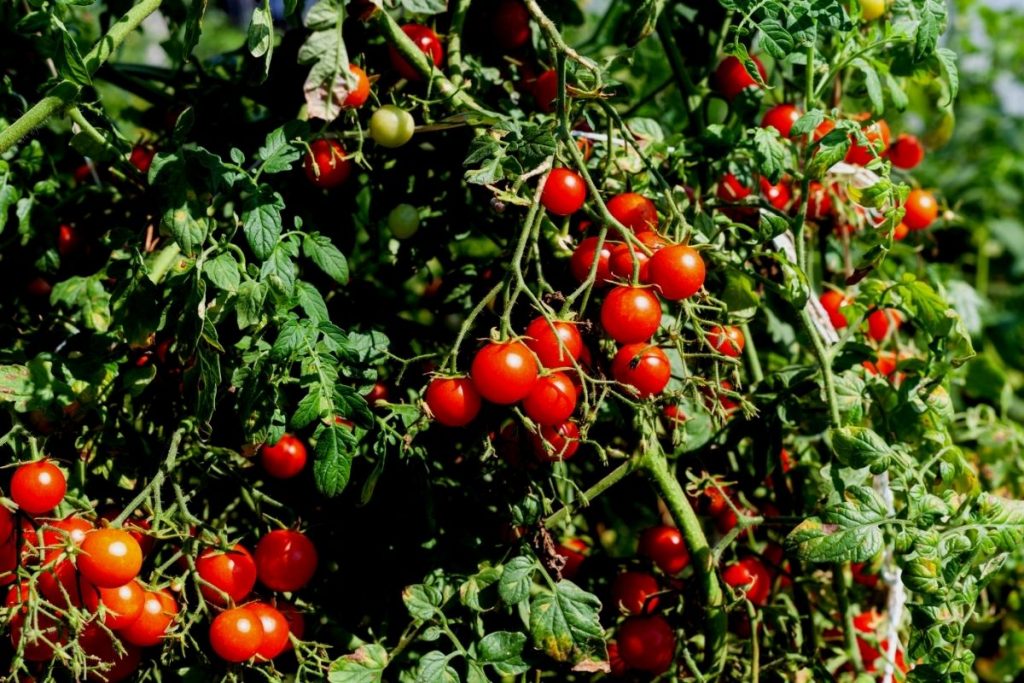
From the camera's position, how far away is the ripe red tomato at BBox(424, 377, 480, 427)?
0.86 meters

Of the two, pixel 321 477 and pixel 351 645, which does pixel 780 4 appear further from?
pixel 351 645

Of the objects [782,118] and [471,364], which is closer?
[471,364]

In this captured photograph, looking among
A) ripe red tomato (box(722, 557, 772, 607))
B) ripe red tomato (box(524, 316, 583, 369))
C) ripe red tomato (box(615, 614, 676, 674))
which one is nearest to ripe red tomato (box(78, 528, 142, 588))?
ripe red tomato (box(524, 316, 583, 369))

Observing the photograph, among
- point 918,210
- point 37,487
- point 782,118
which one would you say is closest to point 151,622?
point 37,487

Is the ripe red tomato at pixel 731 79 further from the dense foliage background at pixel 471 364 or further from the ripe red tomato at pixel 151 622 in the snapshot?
Answer: the ripe red tomato at pixel 151 622

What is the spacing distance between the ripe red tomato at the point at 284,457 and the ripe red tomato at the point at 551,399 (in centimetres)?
32

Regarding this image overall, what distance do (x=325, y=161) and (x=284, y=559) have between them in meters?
0.43

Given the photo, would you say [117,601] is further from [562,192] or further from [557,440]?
[562,192]

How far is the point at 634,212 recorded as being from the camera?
3.08 feet

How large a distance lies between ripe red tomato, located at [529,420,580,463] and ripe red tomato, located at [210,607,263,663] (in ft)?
1.06

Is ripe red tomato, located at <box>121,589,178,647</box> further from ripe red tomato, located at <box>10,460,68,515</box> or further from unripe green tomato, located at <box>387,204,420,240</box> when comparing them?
unripe green tomato, located at <box>387,204,420,240</box>

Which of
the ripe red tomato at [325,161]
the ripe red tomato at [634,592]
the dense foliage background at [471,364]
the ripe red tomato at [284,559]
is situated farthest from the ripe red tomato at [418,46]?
the ripe red tomato at [634,592]

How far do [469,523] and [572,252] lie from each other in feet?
1.11

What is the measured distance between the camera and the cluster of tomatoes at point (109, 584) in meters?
0.86
